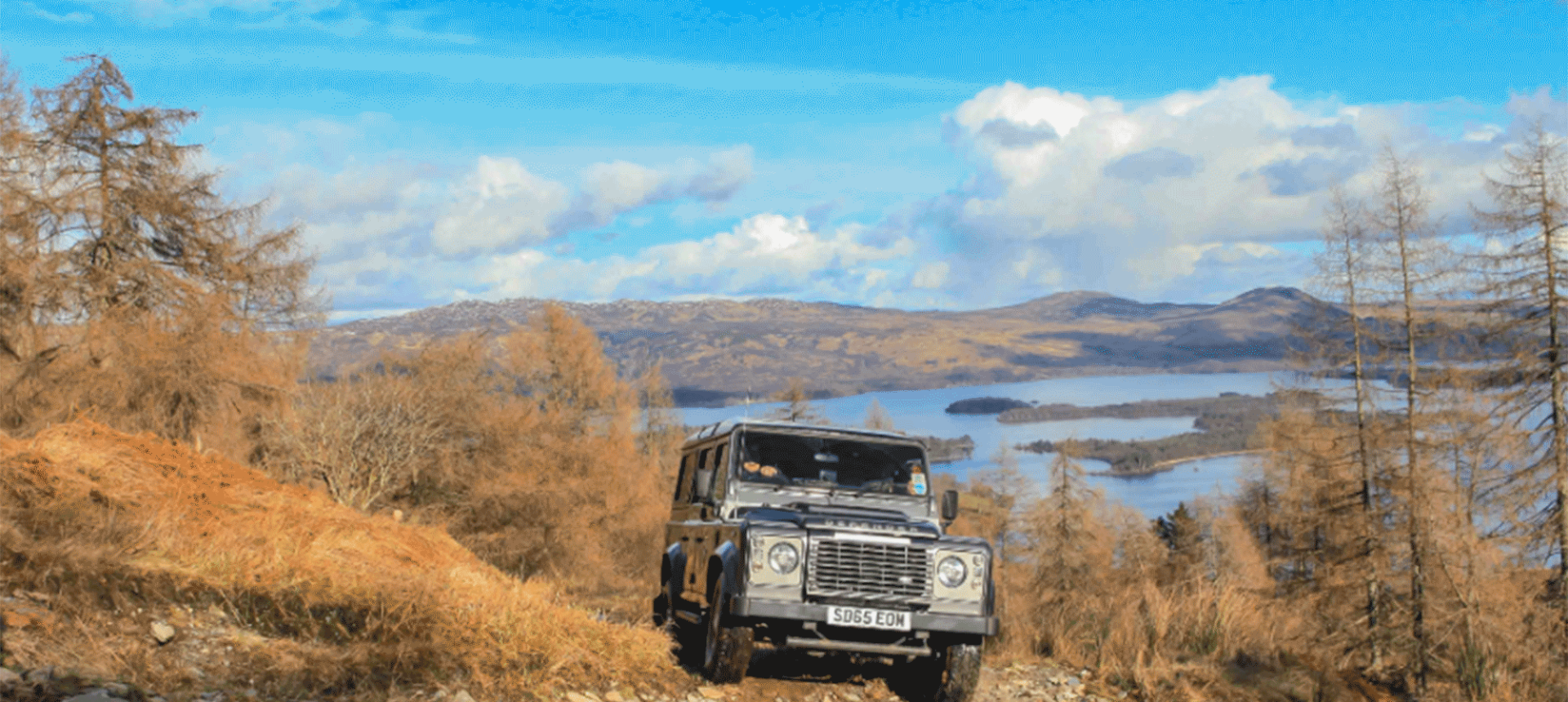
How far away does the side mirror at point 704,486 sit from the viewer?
10477mm

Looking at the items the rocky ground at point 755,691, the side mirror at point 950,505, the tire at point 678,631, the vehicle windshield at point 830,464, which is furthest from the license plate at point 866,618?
the vehicle windshield at point 830,464

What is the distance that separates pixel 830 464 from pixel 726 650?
7.84 ft

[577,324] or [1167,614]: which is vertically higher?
[577,324]

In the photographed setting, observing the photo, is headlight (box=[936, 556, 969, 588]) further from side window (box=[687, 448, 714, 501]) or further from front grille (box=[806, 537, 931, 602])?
side window (box=[687, 448, 714, 501])

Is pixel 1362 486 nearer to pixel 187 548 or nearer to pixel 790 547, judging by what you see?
pixel 790 547

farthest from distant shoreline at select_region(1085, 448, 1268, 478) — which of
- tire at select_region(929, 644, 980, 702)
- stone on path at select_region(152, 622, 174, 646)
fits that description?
stone on path at select_region(152, 622, 174, 646)

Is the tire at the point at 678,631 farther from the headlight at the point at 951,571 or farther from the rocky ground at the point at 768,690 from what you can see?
the headlight at the point at 951,571

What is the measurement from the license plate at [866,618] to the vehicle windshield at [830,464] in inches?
78.3

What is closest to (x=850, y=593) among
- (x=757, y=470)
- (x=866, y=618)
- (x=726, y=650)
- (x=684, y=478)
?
(x=866, y=618)

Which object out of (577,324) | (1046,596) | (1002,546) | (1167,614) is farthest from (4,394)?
(1002,546)

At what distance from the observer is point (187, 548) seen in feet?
30.4

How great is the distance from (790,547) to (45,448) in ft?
21.5

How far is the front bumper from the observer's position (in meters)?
8.59

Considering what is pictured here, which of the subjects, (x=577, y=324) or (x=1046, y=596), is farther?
(x=577, y=324)
